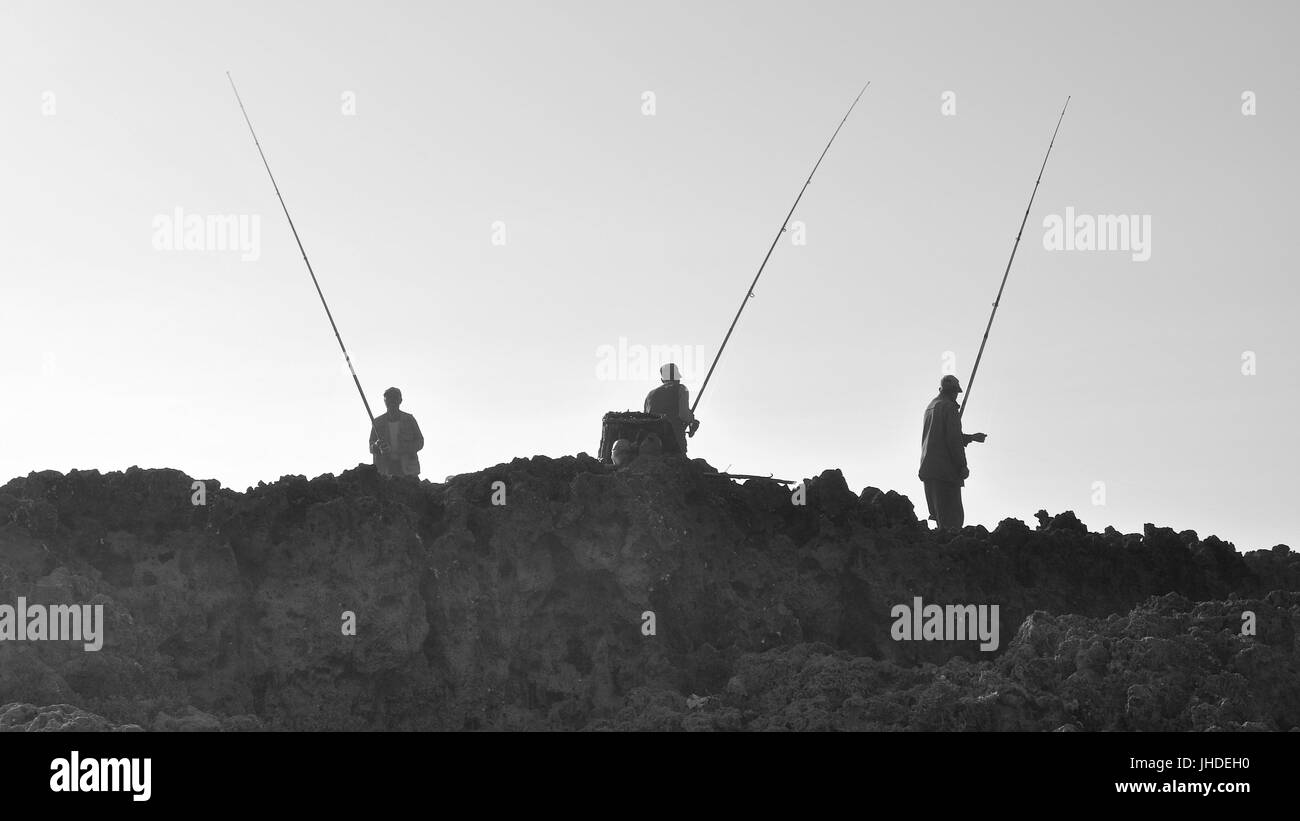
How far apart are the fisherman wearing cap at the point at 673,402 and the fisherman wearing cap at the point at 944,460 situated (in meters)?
2.36

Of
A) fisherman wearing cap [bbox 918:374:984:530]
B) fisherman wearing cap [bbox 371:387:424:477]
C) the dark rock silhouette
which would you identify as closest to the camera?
the dark rock silhouette

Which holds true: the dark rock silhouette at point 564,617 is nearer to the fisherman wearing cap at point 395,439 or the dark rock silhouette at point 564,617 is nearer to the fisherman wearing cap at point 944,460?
the fisherman wearing cap at point 944,460

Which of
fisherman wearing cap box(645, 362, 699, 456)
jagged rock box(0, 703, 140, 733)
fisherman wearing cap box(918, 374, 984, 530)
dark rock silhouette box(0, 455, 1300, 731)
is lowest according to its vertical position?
jagged rock box(0, 703, 140, 733)

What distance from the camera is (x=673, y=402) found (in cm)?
1584

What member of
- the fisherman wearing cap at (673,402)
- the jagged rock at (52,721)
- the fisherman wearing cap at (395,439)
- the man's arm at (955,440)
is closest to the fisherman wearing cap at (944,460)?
the man's arm at (955,440)

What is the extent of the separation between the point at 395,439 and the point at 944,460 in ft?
19.0

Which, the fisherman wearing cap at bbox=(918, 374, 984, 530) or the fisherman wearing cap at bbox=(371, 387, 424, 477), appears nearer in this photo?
the fisherman wearing cap at bbox=(918, 374, 984, 530)

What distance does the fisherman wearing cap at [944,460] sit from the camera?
15.3 meters

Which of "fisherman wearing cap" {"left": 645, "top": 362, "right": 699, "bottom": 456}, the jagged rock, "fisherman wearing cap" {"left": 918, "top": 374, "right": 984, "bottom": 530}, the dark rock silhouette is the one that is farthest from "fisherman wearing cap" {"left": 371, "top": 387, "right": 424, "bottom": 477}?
the jagged rock

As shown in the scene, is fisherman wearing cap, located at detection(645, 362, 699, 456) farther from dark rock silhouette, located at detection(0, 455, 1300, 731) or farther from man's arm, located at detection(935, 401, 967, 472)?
dark rock silhouette, located at detection(0, 455, 1300, 731)

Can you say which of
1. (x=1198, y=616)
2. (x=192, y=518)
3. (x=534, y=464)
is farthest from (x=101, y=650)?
(x=1198, y=616)

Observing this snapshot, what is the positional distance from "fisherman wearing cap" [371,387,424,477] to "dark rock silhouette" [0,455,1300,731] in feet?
15.6

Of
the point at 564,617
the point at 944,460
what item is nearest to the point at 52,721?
the point at 564,617

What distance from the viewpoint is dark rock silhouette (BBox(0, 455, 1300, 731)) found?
1023 centimetres
